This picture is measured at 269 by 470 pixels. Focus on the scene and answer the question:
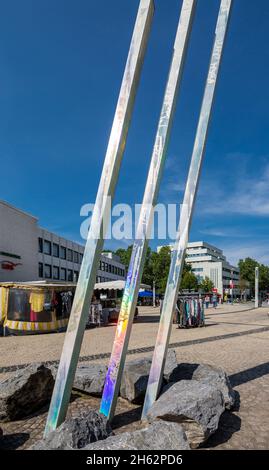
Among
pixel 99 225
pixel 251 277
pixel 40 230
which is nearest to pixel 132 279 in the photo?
pixel 99 225

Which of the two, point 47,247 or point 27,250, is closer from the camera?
point 27,250

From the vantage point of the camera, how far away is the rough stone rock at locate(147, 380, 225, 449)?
163 inches

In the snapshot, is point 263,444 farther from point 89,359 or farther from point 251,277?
point 251,277

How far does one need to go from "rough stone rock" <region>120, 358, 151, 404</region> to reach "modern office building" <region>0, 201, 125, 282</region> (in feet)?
77.0

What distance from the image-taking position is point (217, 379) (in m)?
5.54

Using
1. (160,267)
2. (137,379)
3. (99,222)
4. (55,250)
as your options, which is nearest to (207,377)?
(137,379)

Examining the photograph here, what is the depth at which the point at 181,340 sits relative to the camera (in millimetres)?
13250

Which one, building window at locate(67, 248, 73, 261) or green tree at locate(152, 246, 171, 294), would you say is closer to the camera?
building window at locate(67, 248, 73, 261)

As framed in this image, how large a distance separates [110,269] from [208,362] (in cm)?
6657

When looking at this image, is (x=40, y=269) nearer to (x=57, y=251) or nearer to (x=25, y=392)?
(x=57, y=251)

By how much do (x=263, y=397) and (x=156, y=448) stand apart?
329 centimetres

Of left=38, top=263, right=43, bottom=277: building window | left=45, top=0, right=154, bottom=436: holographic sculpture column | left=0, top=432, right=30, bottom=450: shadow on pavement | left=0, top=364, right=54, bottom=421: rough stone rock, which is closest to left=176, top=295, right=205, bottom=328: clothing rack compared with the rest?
left=0, top=364, right=54, bottom=421: rough stone rock

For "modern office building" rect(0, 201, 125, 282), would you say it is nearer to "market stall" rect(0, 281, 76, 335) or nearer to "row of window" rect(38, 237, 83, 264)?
"row of window" rect(38, 237, 83, 264)
